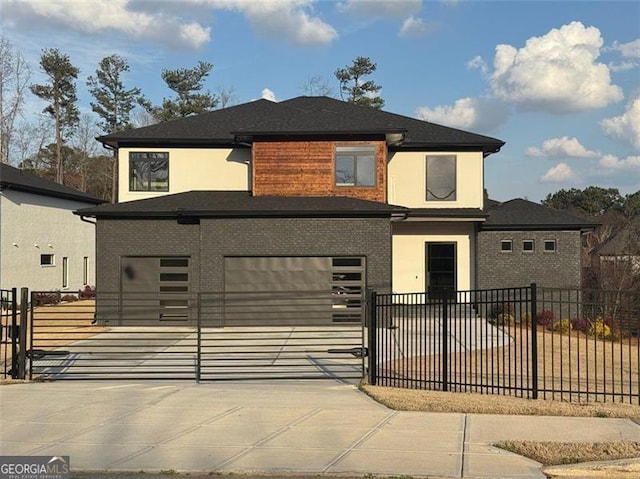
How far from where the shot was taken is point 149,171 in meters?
24.1

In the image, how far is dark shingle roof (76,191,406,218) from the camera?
790 inches

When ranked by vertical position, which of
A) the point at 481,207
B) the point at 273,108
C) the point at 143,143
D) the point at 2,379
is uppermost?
the point at 273,108

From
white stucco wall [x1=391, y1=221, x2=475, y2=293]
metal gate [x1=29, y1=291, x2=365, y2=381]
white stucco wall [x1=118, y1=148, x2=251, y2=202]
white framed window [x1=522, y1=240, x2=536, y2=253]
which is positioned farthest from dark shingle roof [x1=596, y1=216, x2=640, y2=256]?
white stucco wall [x1=118, y1=148, x2=251, y2=202]

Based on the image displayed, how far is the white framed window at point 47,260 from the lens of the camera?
30.3m

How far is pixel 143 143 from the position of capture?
78.5 feet

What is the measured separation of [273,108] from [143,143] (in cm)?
614

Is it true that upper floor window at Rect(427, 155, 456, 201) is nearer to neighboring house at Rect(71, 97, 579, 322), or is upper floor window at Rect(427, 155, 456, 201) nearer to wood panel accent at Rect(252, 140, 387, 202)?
neighboring house at Rect(71, 97, 579, 322)

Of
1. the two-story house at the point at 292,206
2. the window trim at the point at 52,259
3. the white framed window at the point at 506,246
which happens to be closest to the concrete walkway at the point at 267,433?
the two-story house at the point at 292,206

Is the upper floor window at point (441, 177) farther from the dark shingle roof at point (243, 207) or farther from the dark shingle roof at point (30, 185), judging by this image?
the dark shingle roof at point (30, 185)

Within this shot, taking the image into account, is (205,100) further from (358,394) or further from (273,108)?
(358,394)

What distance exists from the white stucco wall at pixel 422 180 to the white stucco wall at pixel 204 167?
5826 mm

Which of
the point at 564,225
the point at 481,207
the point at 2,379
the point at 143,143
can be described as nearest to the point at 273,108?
the point at 143,143

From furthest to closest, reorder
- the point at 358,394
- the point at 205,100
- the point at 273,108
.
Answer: the point at 205,100 → the point at 273,108 → the point at 358,394

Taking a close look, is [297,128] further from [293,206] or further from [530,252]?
[530,252]
